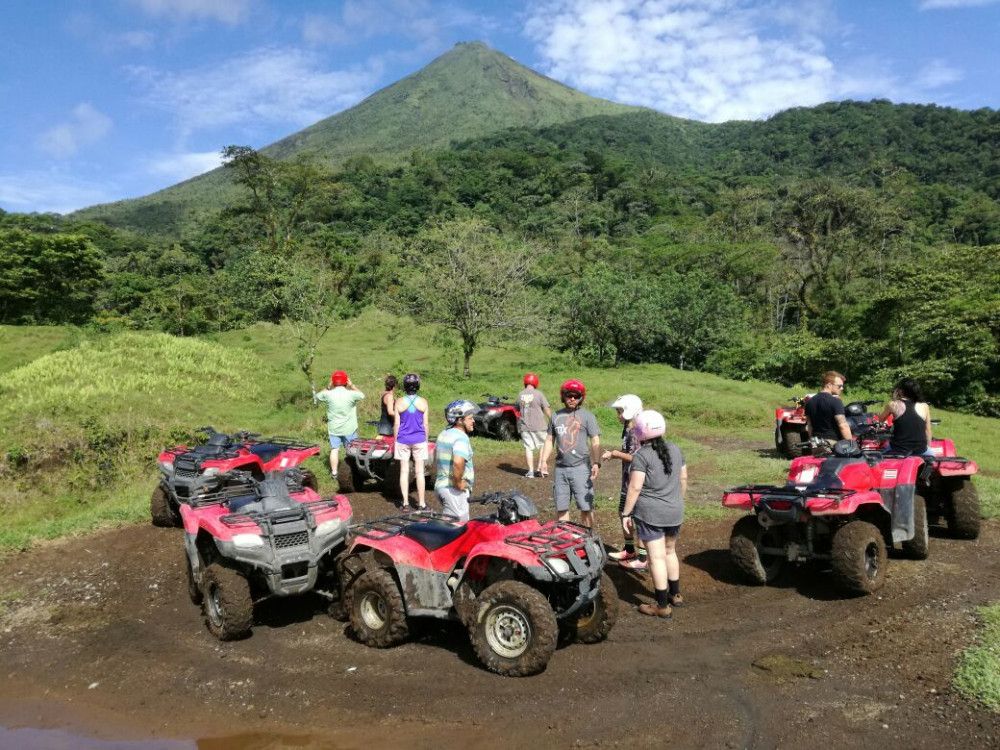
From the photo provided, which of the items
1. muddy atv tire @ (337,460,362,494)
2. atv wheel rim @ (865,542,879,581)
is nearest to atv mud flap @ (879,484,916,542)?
atv wheel rim @ (865,542,879,581)

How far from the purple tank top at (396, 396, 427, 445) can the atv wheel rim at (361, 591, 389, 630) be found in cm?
349

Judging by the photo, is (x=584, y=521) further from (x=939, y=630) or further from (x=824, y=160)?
(x=824, y=160)

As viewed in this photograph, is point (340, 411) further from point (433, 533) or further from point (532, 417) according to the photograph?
point (433, 533)

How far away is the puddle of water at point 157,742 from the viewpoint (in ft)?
14.2

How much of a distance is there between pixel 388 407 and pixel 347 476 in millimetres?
1533

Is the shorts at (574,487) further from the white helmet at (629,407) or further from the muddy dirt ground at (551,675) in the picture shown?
the white helmet at (629,407)

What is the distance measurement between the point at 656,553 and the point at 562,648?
1.21 meters

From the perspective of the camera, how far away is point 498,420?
1533cm

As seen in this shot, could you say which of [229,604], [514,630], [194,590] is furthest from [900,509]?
[194,590]

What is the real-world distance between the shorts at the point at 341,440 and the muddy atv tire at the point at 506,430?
521 centimetres

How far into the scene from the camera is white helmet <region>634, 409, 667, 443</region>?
19.5ft

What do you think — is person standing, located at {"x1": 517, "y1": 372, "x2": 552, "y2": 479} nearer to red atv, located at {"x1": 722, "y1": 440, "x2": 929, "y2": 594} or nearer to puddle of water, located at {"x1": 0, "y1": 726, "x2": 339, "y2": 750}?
red atv, located at {"x1": 722, "y1": 440, "x2": 929, "y2": 594}

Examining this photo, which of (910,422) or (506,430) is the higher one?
(910,422)

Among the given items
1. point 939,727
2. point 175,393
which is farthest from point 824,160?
point 939,727
